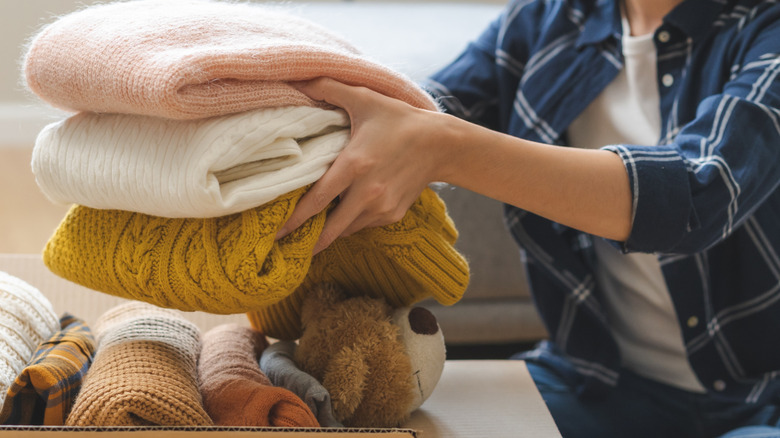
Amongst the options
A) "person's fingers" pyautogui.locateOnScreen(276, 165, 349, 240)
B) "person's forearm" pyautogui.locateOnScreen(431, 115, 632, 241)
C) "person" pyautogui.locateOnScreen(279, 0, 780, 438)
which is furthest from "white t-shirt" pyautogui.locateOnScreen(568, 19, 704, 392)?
"person's fingers" pyautogui.locateOnScreen(276, 165, 349, 240)

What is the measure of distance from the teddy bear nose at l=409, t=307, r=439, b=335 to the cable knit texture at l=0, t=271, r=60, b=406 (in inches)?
11.5

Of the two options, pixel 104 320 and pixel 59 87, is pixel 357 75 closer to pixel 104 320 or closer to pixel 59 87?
pixel 59 87

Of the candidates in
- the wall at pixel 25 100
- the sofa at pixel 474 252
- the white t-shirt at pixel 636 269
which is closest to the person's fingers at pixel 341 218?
the white t-shirt at pixel 636 269

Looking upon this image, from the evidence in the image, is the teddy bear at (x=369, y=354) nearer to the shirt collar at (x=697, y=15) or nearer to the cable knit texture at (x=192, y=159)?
the cable knit texture at (x=192, y=159)

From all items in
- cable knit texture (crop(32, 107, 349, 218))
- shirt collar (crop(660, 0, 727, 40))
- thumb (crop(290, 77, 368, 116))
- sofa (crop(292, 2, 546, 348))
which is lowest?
sofa (crop(292, 2, 546, 348))

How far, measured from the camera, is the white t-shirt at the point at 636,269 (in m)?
0.79

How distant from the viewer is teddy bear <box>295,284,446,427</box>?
523 mm

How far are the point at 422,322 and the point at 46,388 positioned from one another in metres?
0.28

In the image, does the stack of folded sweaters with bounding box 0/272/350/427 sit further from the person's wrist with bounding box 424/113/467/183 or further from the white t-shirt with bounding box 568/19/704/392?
the white t-shirt with bounding box 568/19/704/392

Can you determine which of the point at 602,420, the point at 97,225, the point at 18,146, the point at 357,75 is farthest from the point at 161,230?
the point at 18,146

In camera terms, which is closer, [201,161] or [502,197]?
[201,161]

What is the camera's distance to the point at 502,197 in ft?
1.85

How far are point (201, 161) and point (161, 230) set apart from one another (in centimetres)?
9

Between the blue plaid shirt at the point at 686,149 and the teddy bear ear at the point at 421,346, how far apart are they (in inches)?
7.4
